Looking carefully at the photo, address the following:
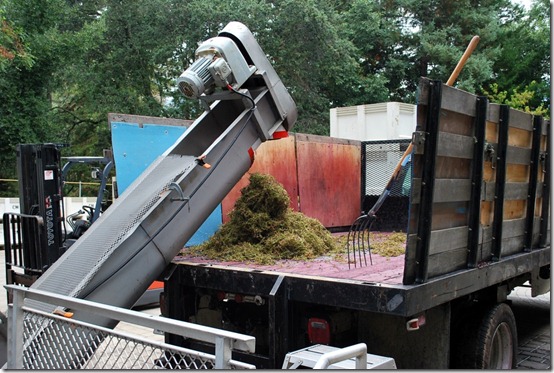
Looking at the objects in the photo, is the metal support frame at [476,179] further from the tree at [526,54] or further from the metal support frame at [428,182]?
the tree at [526,54]

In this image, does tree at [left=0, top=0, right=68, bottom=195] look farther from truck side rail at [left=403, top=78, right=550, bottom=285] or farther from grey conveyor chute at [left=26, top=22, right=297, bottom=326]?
truck side rail at [left=403, top=78, right=550, bottom=285]

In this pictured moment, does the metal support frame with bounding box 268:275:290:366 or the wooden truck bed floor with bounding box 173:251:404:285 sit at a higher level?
the wooden truck bed floor with bounding box 173:251:404:285

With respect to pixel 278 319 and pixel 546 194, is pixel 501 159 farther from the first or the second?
pixel 278 319

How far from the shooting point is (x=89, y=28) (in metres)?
18.0

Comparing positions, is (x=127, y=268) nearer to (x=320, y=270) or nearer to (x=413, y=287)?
(x=320, y=270)

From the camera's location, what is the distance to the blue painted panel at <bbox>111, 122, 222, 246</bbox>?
5125 millimetres

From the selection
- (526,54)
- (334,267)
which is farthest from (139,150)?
(526,54)

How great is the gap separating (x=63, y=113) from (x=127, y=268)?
23403mm

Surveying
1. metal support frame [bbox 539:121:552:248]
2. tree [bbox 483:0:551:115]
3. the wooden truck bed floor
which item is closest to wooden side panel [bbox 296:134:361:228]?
the wooden truck bed floor

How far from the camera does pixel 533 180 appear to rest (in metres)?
4.59

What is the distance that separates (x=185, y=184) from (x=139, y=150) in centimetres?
150

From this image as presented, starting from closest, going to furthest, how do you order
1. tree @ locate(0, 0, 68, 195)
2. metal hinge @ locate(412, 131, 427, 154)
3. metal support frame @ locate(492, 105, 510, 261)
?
1. metal hinge @ locate(412, 131, 427, 154)
2. metal support frame @ locate(492, 105, 510, 261)
3. tree @ locate(0, 0, 68, 195)

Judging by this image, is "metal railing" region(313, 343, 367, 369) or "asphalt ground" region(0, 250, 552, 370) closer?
"metal railing" region(313, 343, 367, 369)

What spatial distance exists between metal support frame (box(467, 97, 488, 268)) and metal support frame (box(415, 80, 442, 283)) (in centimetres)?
60
